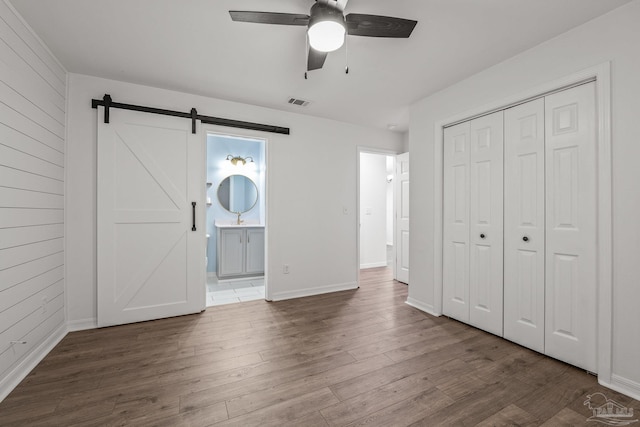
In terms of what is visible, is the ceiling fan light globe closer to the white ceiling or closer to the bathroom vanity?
the white ceiling

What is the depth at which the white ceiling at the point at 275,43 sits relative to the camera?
1.89m

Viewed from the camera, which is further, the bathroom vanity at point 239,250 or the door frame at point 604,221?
the bathroom vanity at point 239,250

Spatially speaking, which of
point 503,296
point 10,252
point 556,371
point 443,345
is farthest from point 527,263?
point 10,252

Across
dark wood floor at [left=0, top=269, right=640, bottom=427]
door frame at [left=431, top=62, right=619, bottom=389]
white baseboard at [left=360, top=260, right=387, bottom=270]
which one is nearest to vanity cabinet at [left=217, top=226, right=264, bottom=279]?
dark wood floor at [left=0, top=269, right=640, bottom=427]

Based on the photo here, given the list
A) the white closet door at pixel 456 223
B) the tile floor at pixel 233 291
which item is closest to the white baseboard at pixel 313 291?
the tile floor at pixel 233 291

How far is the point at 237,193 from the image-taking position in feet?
17.6

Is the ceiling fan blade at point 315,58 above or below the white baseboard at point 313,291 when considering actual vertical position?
above

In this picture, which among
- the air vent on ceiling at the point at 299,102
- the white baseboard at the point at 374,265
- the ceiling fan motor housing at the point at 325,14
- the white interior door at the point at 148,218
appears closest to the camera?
the ceiling fan motor housing at the point at 325,14

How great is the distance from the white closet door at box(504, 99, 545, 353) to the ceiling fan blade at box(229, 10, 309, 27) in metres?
2.05

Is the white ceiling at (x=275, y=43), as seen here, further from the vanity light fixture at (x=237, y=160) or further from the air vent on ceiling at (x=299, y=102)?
the vanity light fixture at (x=237, y=160)

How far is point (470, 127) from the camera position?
9.47 ft

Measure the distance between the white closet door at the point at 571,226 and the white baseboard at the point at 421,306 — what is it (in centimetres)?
110

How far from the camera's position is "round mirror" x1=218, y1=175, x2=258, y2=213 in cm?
525

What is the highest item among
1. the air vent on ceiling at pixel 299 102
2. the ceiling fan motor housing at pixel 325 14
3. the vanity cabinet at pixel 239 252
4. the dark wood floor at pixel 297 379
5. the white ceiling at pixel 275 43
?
the air vent on ceiling at pixel 299 102
